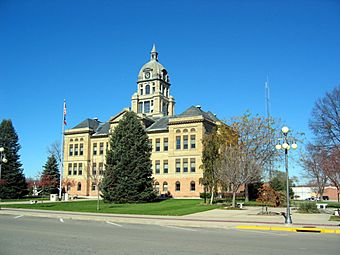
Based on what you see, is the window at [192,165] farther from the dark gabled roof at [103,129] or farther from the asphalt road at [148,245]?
the asphalt road at [148,245]

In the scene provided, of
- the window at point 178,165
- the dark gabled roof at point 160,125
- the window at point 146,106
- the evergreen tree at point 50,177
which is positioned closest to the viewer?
the window at point 178,165

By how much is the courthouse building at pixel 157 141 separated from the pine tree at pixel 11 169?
34.1ft

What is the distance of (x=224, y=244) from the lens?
40.2ft

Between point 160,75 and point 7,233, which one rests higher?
point 160,75

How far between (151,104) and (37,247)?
7152 centimetres

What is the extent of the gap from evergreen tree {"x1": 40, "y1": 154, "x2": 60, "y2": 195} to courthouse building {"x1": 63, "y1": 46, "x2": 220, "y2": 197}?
211 centimetres

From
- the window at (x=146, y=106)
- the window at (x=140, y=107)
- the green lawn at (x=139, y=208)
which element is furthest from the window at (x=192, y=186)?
the window at (x=140, y=107)

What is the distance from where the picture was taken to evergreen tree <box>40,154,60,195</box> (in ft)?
234

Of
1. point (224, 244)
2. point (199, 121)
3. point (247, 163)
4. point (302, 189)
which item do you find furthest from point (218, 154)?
point (302, 189)

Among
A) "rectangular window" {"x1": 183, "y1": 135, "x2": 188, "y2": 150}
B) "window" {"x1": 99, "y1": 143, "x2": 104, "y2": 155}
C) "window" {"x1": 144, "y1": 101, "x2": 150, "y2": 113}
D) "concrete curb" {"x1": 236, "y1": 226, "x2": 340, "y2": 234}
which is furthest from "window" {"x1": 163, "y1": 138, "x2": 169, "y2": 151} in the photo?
"concrete curb" {"x1": 236, "y1": 226, "x2": 340, "y2": 234}

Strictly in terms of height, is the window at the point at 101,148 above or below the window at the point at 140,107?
below

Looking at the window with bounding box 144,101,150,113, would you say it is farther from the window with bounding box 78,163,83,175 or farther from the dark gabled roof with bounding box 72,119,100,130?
the window with bounding box 78,163,83,175

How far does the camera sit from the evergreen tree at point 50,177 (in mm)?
71188

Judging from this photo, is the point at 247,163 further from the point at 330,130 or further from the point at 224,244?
the point at 224,244
